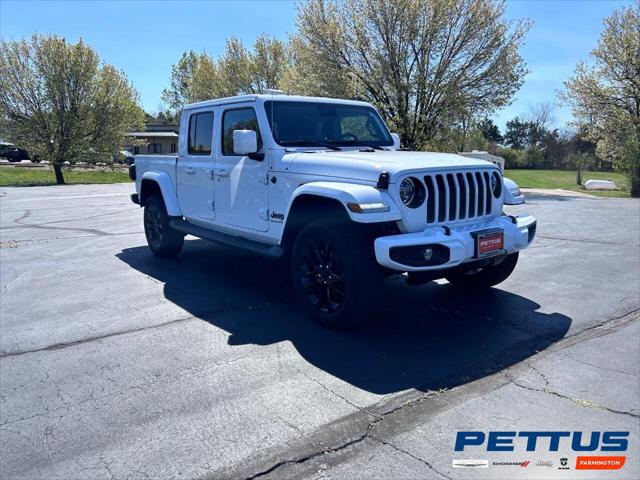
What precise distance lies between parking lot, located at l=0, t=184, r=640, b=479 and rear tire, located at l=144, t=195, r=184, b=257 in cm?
64

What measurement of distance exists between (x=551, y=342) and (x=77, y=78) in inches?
1172

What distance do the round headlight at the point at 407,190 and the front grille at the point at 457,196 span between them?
0.12 metres

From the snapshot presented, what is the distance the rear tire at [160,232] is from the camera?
25.0 ft

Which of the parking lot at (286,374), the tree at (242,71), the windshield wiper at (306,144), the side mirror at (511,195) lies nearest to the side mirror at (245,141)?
the windshield wiper at (306,144)

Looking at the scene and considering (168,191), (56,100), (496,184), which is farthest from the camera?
(56,100)

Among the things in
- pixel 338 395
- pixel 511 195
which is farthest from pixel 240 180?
pixel 338 395

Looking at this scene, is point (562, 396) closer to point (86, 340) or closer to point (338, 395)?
point (338, 395)

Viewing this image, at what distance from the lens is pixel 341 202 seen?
4.40 metres

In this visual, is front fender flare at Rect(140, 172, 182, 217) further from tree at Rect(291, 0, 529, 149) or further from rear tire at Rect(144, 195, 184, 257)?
tree at Rect(291, 0, 529, 149)

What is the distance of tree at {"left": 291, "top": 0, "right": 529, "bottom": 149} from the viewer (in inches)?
926

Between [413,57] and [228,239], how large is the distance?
20.5 metres

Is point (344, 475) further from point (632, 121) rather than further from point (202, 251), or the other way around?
point (632, 121)

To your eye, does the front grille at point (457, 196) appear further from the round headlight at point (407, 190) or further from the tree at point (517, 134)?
the tree at point (517, 134)

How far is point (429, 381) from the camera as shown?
12.5 feet
